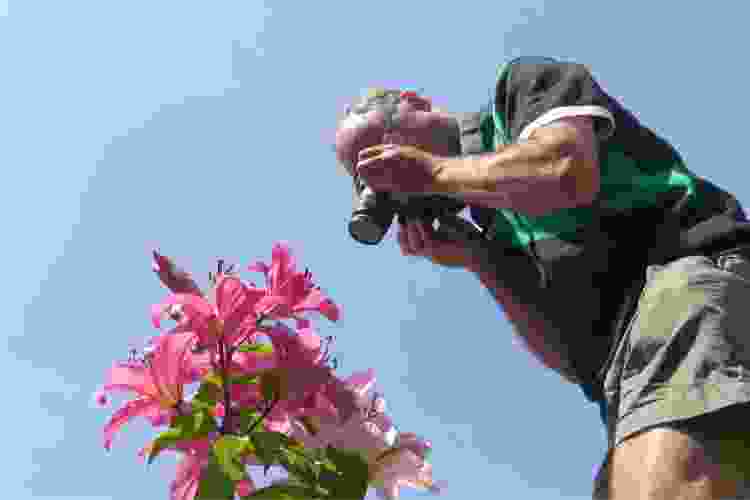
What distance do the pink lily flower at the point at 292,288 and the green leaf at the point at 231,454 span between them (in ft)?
1.09

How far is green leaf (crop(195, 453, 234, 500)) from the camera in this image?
215 centimetres

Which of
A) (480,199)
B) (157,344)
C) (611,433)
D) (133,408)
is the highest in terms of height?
(480,199)

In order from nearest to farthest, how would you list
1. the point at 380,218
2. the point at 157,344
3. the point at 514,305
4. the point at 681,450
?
the point at 681,450 < the point at 157,344 < the point at 380,218 < the point at 514,305

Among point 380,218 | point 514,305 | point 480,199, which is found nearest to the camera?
point 480,199

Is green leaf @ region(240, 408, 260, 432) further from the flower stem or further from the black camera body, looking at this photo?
the black camera body

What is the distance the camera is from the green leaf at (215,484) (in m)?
2.15

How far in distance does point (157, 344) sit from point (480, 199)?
76cm

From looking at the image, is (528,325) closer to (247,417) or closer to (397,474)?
(397,474)

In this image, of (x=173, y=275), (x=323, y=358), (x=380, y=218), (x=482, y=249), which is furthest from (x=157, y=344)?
(x=482, y=249)

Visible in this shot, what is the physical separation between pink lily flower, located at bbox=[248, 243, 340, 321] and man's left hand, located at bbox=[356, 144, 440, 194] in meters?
0.26

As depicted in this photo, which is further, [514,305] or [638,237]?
[514,305]

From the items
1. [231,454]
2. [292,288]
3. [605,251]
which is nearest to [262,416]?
[231,454]

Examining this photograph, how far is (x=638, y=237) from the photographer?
8.40 feet

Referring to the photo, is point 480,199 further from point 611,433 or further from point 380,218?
point 611,433
